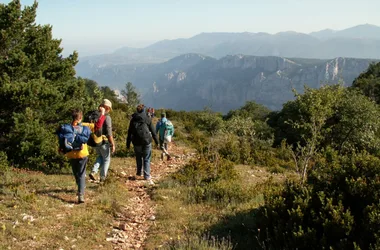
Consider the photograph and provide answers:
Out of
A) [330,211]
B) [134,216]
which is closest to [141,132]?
[134,216]

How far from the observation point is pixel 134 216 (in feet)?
23.9

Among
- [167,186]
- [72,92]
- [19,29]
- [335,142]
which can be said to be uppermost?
[19,29]

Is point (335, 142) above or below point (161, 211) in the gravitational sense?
below

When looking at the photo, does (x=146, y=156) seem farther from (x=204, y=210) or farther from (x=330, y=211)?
(x=330, y=211)

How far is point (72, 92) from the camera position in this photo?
11.6 meters

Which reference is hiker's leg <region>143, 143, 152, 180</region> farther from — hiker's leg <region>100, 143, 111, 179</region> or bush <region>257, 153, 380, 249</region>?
bush <region>257, 153, 380, 249</region>

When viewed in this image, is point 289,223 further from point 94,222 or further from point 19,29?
point 19,29

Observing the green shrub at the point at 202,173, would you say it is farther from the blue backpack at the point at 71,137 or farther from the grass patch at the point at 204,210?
the blue backpack at the point at 71,137

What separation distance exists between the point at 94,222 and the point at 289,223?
12.4ft

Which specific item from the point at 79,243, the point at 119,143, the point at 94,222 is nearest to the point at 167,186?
the point at 94,222

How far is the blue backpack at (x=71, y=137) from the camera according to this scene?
6.73m

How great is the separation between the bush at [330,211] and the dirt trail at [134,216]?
7.89ft

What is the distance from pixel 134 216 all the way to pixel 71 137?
91.2 inches

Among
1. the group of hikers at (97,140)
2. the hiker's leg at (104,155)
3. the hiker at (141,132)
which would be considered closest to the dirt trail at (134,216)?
the group of hikers at (97,140)
